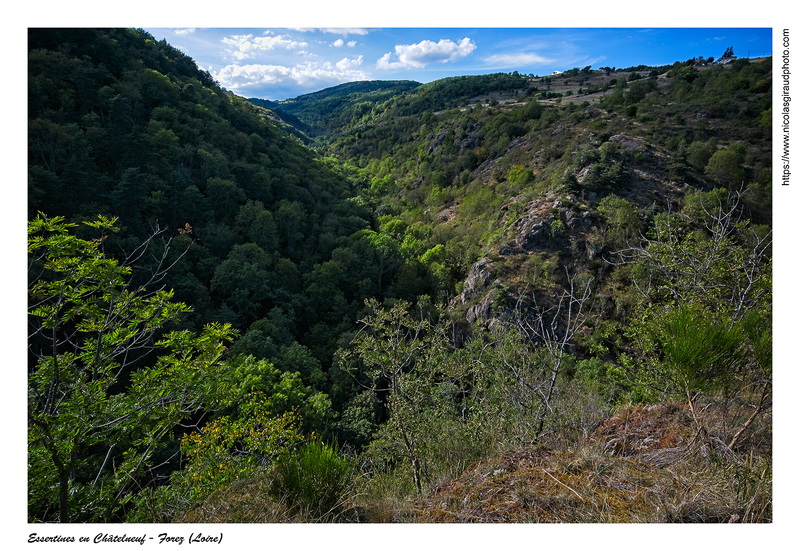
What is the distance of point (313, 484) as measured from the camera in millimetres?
3340

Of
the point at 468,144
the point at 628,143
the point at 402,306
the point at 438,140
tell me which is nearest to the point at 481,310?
the point at 402,306

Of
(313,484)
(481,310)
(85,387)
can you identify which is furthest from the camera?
(481,310)

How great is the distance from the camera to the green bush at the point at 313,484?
130 inches

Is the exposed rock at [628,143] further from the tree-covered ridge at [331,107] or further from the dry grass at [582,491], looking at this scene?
the tree-covered ridge at [331,107]

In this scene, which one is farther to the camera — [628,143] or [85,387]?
[628,143]

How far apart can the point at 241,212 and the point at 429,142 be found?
40.7m

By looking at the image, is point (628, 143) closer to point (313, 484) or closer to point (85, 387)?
point (313, 484)

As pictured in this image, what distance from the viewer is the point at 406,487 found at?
478 centimetres

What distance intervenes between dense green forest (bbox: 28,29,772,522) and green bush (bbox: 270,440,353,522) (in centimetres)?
3

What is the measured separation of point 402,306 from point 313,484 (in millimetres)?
3595

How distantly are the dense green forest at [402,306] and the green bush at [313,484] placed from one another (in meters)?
0.03

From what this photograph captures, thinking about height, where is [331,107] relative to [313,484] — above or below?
above

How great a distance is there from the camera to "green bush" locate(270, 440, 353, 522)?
330 cm

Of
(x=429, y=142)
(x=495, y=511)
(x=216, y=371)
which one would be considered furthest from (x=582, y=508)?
(x=429, y=142)
